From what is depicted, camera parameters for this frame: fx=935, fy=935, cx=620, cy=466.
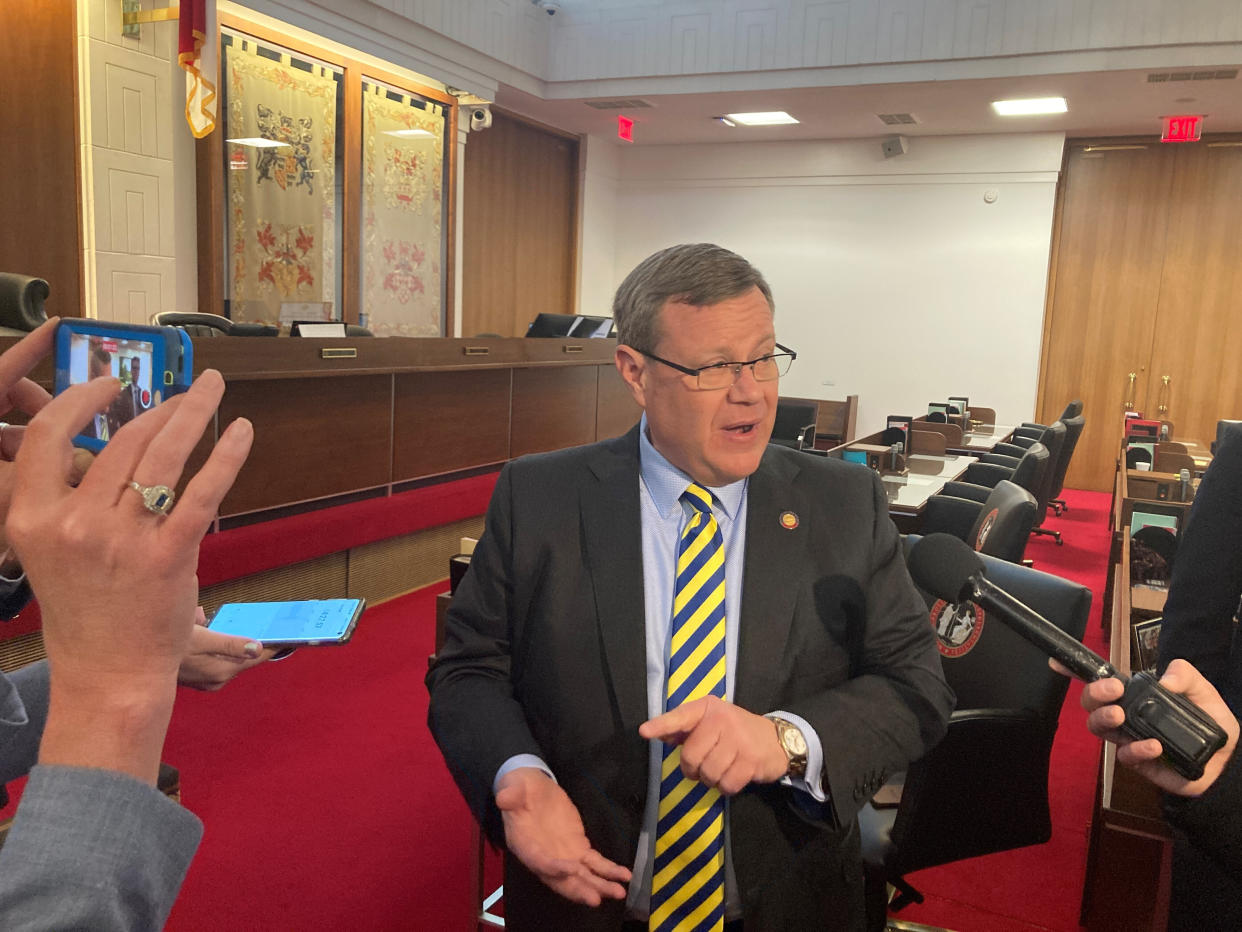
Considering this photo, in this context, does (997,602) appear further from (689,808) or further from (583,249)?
(583,249)

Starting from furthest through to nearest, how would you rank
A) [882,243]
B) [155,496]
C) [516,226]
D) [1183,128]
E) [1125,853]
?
[882,243]
[516,226]
[1183,128]
[1125,853]
[155,496]

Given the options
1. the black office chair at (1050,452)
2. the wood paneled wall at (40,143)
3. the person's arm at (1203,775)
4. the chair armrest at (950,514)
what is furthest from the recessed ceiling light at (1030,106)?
the person's arm at (1203,775)

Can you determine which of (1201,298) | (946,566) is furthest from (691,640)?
(1201,298)

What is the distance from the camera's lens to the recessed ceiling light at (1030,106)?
8062 millimetres

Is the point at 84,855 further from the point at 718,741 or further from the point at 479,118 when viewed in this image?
the point at 479,118

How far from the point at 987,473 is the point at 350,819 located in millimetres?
4266

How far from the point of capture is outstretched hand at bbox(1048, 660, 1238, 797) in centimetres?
88

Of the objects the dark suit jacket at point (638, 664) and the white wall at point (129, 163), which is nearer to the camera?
the dark suit jacket at point (638, 664)

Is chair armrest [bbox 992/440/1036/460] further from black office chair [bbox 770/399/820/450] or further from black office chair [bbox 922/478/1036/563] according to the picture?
black office chair [bbox 922/478/1036/563]

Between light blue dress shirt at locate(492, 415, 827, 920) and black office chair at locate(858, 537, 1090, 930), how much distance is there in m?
0.65

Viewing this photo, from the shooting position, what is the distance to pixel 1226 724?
1.02 metres

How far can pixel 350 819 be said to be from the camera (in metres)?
2.78

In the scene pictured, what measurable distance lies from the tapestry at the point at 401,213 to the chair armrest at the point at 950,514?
4.83 metres

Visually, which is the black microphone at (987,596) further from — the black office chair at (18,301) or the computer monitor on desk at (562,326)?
the computer monitor on desk at (562,326)
